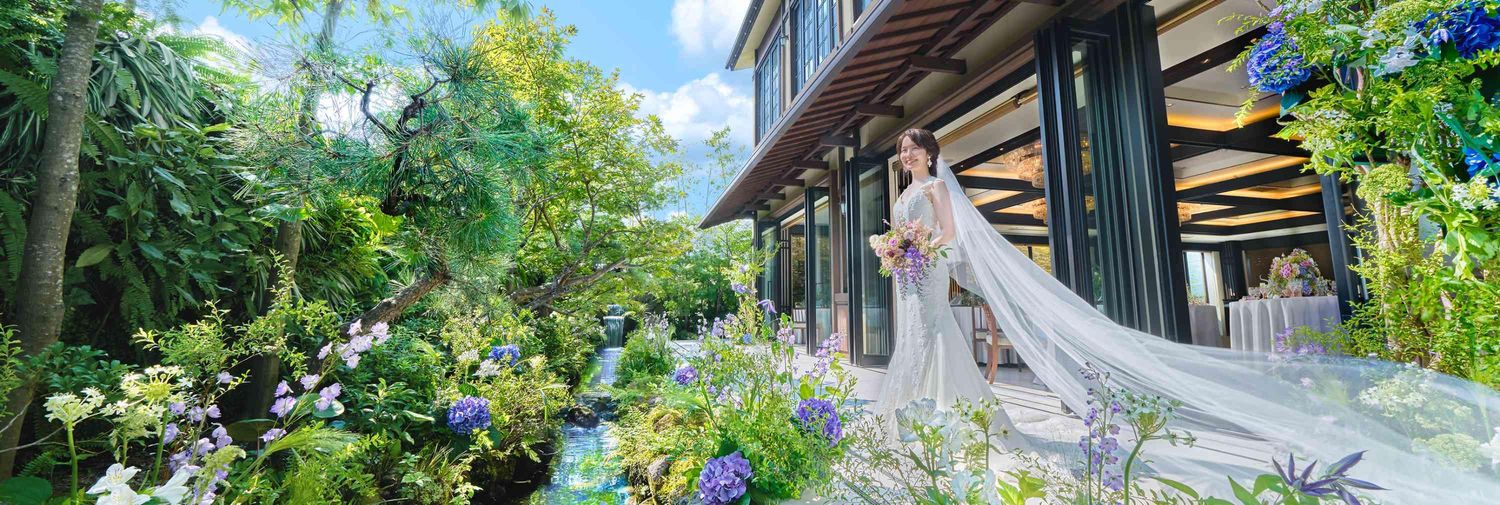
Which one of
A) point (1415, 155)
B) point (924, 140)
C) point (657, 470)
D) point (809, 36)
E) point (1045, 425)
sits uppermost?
point (809, 36)

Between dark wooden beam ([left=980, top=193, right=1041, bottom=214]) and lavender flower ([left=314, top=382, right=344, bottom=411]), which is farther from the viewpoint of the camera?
dark wooden beam ([left=980, top=193, right=1041, bottom=214])

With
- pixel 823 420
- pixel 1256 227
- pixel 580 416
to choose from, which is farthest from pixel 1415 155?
pixel 1256 227

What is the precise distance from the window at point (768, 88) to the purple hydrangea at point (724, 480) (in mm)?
7292

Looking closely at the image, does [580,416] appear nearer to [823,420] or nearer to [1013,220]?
[823,420]

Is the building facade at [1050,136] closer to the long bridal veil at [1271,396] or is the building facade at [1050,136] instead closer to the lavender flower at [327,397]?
the long bridal veil at [1271,396]

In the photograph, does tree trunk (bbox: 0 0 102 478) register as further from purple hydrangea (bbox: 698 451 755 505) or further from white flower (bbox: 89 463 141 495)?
purple hydrangea (bbox: 698 451 755 505)

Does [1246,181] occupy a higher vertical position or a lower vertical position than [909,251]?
higher

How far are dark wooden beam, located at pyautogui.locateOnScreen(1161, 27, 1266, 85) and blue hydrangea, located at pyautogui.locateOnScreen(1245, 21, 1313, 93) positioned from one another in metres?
2.43

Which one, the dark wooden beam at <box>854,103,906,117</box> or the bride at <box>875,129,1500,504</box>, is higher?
the dark wooden beam at <box>854,103,906,117</box>

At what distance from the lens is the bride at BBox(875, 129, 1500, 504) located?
1.05 meters

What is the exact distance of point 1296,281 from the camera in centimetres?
432

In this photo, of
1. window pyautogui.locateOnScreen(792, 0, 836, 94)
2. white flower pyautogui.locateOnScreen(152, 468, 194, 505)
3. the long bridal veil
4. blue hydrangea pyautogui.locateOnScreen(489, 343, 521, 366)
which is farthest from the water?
window pyautogui.locateOnScreen(792, 0, 836, 94)

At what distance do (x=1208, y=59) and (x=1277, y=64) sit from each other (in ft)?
9.44

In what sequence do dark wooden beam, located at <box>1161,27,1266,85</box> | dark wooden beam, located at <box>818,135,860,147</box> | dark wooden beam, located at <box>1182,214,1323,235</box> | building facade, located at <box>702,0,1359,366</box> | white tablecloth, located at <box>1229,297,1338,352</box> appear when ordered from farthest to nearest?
dark wooden beam, located at <box>1182,214,1323,235</box> → dark wooden beam, located at <box>818,135,860,147</box> → white tablecloth, located at <box>1229,297,1338,352</box> → dark wooden beam, located at <box>1161,27,1266,85</box> → building facade, located at <box>702,0,1359,366</box>
